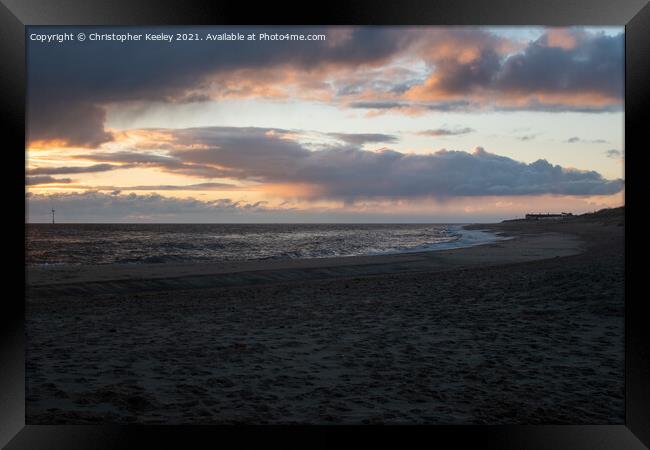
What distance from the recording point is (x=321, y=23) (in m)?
4.00

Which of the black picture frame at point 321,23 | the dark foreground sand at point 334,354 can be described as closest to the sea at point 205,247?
the dark foreground sand at point 334,354

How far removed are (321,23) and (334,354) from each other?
4218mm

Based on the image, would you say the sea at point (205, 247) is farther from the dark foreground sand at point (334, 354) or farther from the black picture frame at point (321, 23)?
the black picture frame at point (321, 23)

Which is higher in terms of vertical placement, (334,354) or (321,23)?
(321,23)

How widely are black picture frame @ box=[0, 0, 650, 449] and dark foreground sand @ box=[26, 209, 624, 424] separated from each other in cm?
54

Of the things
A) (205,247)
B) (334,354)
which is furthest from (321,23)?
(205,247)

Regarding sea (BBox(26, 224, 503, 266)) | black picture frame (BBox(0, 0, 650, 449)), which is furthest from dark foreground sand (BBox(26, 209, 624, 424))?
sea (BBox(26, 224, 503, 266))

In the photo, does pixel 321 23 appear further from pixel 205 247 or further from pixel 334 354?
pixel 205 247

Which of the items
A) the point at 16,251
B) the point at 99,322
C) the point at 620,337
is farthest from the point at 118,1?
the point at 620,337

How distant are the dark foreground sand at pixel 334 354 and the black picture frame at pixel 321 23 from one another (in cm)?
54

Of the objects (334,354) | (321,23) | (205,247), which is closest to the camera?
(321,23)

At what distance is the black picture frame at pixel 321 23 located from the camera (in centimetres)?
384

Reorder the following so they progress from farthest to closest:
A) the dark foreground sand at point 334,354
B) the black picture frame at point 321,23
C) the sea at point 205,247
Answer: the sea at point 205,247, the dark foreground sand at point 334,354, the black picture frame at point 321,23

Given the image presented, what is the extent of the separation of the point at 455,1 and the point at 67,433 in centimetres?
Answer: 504
